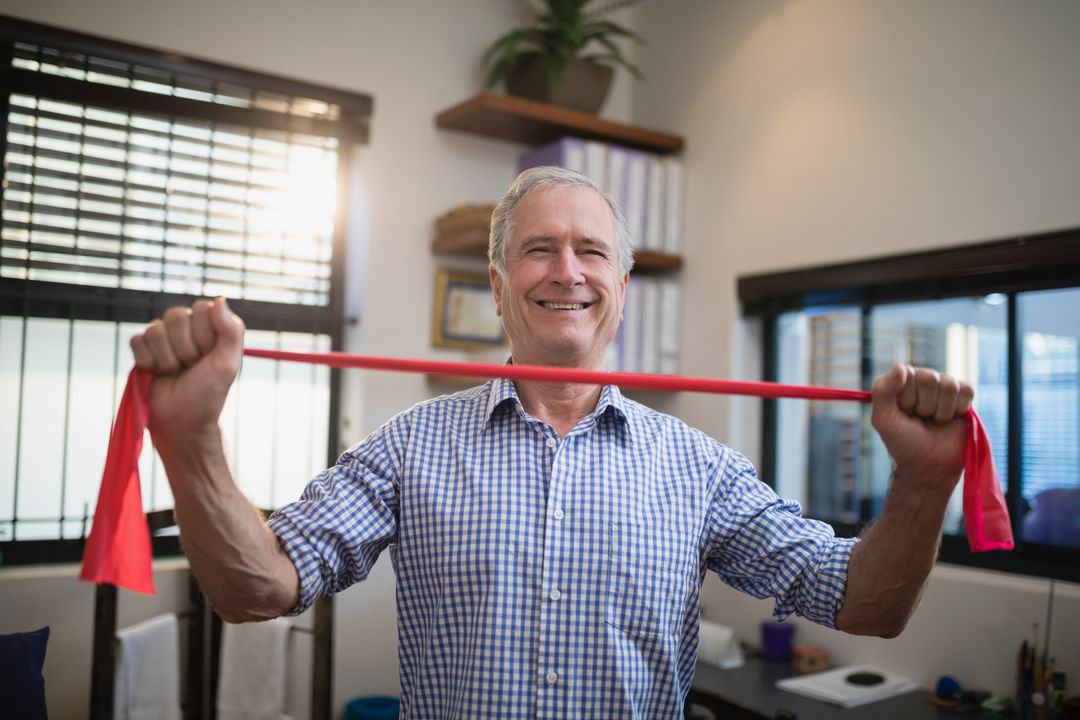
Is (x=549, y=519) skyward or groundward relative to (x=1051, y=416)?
groundward

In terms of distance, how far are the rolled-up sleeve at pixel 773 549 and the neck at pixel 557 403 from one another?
9.6 inches

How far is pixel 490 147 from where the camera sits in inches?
125

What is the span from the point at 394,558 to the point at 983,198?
1.82 meters

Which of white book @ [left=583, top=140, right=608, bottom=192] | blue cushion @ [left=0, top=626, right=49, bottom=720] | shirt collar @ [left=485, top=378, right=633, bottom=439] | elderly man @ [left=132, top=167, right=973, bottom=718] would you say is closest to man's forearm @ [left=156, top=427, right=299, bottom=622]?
elderly man @ [left=132, top=167, right=973, bottom=718]

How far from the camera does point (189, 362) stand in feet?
3.29

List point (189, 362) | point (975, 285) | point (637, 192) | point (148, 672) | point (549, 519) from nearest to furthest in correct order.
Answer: point (189, 362), point (549, 519), point (148, 672), point (975, 285), point (637, 192)

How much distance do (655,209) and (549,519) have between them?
209cm

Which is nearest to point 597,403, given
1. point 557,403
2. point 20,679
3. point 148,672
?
point 557,403

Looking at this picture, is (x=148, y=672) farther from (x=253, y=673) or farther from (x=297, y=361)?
(x=297, y=361)

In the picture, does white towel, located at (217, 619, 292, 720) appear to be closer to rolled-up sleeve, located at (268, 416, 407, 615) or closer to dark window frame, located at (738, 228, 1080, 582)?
rolled-up sleeve, located at (268, 416, 407, 615)

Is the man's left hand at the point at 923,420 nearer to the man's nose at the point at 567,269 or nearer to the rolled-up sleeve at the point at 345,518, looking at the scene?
the man's nose at the point at 567,269

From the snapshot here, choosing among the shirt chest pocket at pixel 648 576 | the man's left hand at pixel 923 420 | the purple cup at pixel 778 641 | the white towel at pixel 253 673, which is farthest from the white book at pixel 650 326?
the man's left hand at pixel 923 420

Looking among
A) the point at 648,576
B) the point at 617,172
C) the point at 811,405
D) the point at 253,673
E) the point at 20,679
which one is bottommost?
the point at 253,673

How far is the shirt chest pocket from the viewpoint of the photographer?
124cm
